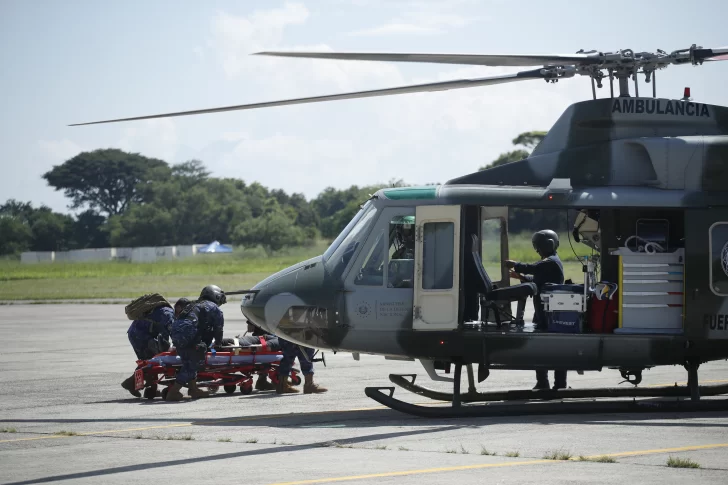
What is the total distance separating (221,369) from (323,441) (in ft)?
16.0

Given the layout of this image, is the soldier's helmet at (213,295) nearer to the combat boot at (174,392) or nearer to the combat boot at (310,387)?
the combat boot at (174,392)

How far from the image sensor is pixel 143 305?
50.7 ft

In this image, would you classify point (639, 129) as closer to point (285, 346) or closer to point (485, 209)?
point (485, 209)

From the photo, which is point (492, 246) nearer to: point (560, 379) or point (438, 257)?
point (438, 257)

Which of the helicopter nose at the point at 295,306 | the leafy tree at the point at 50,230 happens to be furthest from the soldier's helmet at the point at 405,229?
the leafy tree at the point at 50,230

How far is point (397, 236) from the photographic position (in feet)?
41.9

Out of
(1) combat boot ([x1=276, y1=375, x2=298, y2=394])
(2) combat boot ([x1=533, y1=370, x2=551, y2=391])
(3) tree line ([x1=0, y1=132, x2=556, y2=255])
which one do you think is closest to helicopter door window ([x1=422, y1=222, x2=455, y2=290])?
(2) combat boot ([x1=533, y1=370, x2=551, y2=391])

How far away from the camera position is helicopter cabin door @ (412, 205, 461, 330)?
1245cm

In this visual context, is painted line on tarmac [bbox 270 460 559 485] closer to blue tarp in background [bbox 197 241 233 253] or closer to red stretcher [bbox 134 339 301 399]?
red stretcher [bbox 134 339 301 399]

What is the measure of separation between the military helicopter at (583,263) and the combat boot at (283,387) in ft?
8.04

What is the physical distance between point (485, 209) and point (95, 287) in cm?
4892

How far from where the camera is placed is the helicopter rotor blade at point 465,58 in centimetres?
1145

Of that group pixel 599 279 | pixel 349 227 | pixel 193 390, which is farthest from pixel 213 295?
pixel 599 279

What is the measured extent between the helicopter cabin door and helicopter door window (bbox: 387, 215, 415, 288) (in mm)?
190
